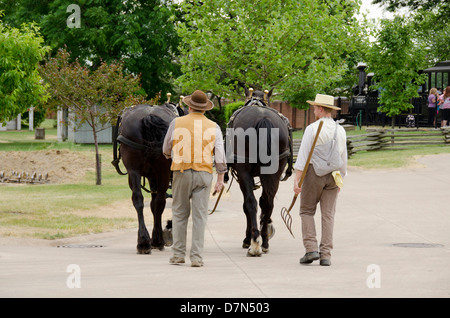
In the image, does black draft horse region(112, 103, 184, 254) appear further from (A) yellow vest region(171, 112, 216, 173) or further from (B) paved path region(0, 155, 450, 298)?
(A) yellow vest region(171, 112, 216, 173)

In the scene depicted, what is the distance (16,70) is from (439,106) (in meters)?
23.5

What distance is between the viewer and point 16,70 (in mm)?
18656

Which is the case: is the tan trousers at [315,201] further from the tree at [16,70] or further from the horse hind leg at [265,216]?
the tree at [16,70]

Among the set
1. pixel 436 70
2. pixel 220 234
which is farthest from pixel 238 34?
pixel 220 234

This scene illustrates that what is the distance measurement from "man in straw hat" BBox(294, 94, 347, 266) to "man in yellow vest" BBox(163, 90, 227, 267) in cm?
106

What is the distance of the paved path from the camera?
7641 millimetres

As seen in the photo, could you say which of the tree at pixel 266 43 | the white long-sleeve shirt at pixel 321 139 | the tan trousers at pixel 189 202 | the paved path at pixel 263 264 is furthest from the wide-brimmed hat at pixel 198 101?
the tree at pixel 266 43

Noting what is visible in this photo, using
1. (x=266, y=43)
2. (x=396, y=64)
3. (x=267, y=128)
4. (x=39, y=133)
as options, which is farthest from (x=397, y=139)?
(x=39, y=133)

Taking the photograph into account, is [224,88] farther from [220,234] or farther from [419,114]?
[220,234]

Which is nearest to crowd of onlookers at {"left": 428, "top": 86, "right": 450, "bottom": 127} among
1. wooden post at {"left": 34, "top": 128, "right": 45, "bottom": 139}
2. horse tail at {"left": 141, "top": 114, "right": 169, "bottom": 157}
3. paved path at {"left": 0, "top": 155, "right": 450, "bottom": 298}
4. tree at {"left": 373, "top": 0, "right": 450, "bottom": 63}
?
tree at {"left": 373, "top": 0, "right": 450, "bottom": 63}

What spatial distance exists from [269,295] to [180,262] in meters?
2.80

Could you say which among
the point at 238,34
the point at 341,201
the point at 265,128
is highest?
the point at 238,34

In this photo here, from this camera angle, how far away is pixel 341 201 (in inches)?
743

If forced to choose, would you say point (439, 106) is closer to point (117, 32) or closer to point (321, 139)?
point (117, 32)
